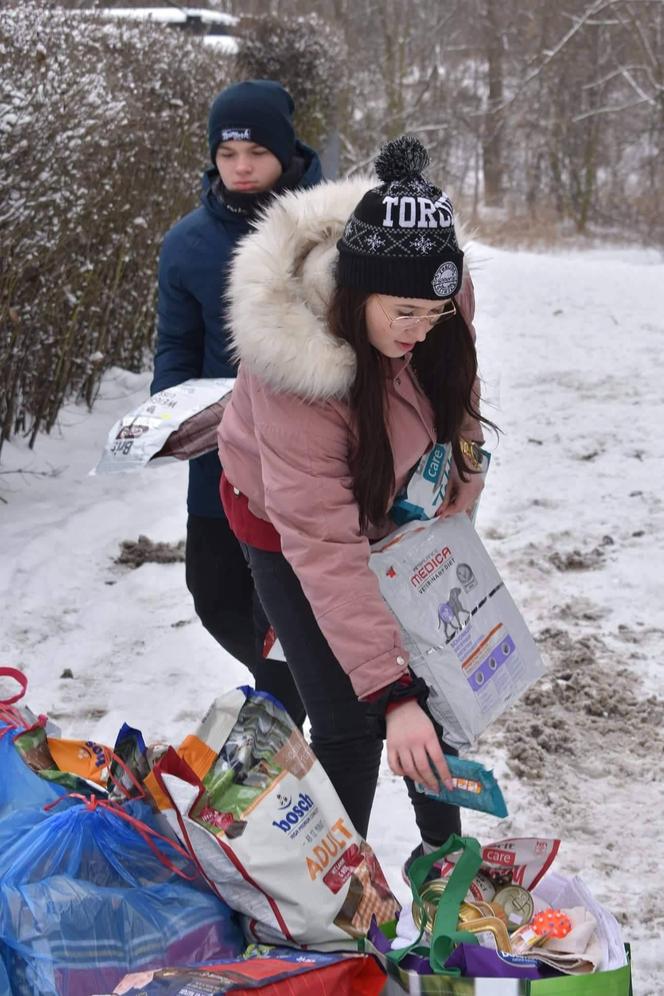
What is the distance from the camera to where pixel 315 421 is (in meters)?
1.99

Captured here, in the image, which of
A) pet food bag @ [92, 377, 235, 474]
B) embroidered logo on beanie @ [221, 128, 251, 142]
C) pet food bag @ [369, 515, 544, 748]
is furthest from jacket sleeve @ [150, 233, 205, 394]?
pet food bag @ [369, 515, 544, 748]

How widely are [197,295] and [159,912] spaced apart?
1.43 meters

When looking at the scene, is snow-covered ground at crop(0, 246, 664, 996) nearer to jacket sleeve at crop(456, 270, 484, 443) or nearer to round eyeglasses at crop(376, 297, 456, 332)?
jacket sleeve at crop(456, 270, 484, 443)

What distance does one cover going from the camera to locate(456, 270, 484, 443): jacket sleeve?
7.20 feet

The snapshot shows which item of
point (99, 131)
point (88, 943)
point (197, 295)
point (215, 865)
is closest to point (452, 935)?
point (215, 865)

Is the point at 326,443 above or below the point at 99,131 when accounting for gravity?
below

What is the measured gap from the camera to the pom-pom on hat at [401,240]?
1.92m

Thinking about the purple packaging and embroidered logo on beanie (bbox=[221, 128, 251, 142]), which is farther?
embroidered logo on beanie (bbox=[221, 128, 251, 142])

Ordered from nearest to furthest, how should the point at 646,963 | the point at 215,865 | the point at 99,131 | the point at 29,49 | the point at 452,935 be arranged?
the point at 452,935
the point at 215,865
the point at 646,963
the point at 29,49
the point at 99,131

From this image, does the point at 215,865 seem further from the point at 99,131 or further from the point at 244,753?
the point at 99,131

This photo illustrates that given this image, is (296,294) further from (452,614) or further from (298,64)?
(298,64)

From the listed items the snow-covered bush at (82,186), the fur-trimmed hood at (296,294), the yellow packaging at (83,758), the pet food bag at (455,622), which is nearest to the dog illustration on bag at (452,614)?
the pet food bag at (455,622)

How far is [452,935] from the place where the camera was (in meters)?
1.90

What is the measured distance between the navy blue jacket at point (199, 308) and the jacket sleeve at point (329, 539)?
34.2 inches
